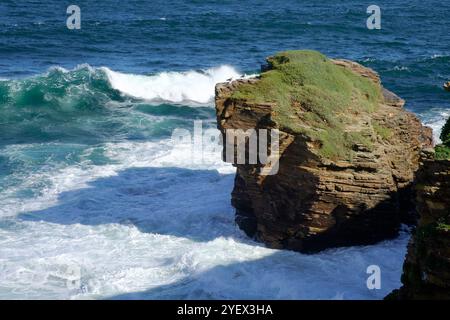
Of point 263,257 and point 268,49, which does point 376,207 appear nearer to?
point 263,257

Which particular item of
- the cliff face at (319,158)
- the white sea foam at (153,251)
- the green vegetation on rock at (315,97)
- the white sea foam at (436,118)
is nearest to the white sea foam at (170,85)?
the white sea foam at (436,118)

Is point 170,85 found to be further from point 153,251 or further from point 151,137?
point 153,251

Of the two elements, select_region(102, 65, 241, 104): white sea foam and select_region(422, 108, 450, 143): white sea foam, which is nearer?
select_region(422, 108, 450, 143): white sea foam

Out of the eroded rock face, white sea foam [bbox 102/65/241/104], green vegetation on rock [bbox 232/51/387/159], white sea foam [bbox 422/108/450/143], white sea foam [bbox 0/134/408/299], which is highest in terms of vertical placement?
green vegetation on rock [bbox 232/51/387/159]

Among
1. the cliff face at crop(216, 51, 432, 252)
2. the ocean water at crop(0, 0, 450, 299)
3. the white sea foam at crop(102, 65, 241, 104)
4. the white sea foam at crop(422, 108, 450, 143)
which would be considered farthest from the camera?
the white sea foam at crop(102, 65, 241, 104)

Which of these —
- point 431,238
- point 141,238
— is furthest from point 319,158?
point 141,238

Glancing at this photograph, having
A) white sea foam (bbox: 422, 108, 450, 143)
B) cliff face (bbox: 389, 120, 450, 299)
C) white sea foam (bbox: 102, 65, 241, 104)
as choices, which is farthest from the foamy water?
white sea foam (bbox: 422, 108, 450, 143)

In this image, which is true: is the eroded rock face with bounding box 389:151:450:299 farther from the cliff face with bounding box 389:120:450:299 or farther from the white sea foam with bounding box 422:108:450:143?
the white sea foam with bounding box 422:108:450:143

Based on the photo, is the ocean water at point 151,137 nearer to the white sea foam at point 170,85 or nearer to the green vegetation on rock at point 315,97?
the white sea foam at point 170,85
